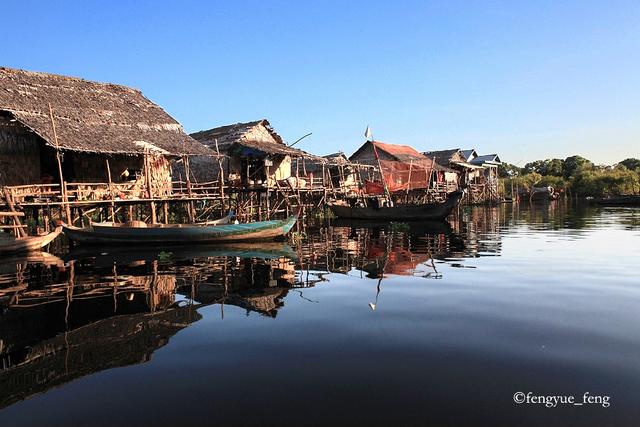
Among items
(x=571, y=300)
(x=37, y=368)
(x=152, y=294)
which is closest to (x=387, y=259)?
(x=571, y=300)

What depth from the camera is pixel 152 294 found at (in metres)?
8.39

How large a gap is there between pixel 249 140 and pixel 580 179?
50135 mm

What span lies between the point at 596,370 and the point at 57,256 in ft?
46.4

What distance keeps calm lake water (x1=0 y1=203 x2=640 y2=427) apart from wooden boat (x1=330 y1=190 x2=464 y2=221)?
15.1m

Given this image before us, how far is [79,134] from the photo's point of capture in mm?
16625

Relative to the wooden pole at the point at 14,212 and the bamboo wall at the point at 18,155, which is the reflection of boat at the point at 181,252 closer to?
the wooden pole at the point at 14,212

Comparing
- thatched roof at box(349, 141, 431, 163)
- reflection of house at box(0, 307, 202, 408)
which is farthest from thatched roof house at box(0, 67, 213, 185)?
thatched roof at box(349, 141, 431, 163)

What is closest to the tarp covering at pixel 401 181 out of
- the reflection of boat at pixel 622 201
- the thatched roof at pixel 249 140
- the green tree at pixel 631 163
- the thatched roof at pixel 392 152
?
the thatched roof at pixel 392 152

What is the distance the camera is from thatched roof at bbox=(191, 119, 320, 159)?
951 inches

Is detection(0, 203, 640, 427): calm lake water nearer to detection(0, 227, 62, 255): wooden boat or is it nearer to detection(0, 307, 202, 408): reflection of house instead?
detection(0, 307, 202, 408): reflection of house

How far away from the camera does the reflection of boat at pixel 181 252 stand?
13.3 metres

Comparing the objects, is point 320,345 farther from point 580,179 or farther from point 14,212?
point 580,179

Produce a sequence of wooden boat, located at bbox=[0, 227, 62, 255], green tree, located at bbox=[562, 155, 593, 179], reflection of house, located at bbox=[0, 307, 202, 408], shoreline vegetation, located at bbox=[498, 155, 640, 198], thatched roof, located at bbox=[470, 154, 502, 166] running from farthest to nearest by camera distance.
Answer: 1. green tree, located at bbox=[562, 155, 593, 179]
2. shoreline vegetation, located at bbox=[498, 155, 640, 198]
3. thatched roof, located at bbox=[470, 154, 502, 166]
4. wooden boat, located at bbox=[0, 227, 62, 255]
5. reflection of house, located at bbox=[0, 307, 202, 408]

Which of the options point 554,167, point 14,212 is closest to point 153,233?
point 14,212
